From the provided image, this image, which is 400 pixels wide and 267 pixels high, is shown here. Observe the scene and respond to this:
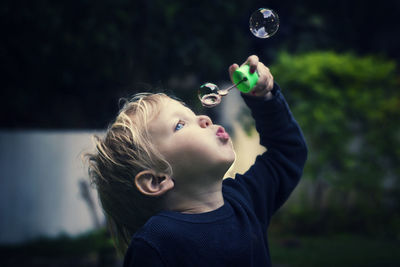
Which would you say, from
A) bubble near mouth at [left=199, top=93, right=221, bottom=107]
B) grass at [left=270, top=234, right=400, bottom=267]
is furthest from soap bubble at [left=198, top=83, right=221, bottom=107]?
grass at [left=270, top=234, right=400, bottom=267]

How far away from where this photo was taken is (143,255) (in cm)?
132

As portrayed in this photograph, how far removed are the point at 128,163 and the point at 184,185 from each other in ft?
0.72

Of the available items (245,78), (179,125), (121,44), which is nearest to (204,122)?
(179,125)

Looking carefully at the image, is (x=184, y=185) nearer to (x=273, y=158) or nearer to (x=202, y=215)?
(x=202, y=215)

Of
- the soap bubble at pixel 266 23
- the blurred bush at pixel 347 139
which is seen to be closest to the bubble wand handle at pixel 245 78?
the soap bubble at pixel 266 23

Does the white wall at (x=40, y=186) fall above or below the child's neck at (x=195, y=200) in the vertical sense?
below

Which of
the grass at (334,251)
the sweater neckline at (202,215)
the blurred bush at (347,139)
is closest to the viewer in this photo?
the sweater neckline at (202,215)

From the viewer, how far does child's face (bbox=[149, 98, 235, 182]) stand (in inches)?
57.5

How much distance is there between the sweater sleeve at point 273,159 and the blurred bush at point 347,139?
3.70 m

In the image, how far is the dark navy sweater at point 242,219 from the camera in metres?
1.36

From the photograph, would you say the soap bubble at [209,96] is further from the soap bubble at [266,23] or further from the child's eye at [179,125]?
the soap bubble at [266,23]

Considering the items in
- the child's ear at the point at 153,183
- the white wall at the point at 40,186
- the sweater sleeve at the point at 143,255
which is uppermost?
the child's ear at the point at 153,183

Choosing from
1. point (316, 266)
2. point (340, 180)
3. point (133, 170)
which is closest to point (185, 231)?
point (133, 170)

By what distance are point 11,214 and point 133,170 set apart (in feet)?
14.7
